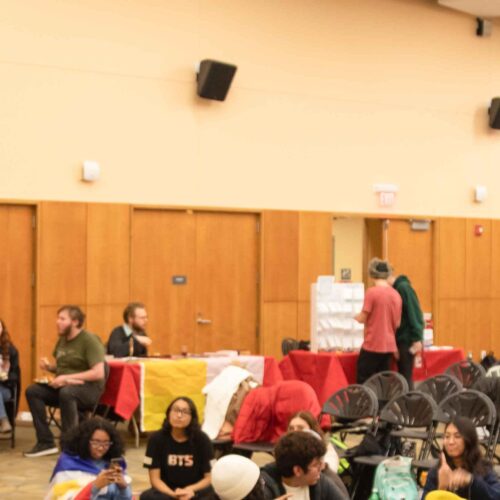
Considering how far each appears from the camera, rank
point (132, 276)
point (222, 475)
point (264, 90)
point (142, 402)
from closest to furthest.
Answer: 1. point (222, 475)
2. point (142, 402)
3. point (132, 276)
4. point (264, 90)

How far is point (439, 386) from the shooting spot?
981 centimetres

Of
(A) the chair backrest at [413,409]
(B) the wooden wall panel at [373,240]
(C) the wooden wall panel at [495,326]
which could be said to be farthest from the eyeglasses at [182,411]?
(C) the wooden wall panel at [495,326]

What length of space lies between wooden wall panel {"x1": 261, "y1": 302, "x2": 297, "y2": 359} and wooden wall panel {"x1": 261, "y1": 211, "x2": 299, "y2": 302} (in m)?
0.10

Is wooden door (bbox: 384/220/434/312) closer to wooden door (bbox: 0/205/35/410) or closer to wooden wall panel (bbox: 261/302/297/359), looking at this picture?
wooden wall panel (bbox: 261/302/297/359)

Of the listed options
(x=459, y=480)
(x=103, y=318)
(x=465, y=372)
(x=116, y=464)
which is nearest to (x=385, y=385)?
(x=465, y=372)

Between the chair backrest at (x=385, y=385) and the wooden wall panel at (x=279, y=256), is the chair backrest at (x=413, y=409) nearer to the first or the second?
the chair backrest at (x=385, y=385)

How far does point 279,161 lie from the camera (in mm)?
14344

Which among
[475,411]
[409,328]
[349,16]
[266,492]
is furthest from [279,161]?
[266,492]

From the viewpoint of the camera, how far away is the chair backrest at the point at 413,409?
27.5 ft

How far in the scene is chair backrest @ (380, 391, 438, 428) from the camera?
8391 millimetres

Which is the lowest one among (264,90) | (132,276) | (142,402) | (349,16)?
(142,402)

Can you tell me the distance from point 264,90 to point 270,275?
222 cm

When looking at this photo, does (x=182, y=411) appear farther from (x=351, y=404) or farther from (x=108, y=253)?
(x=108, y=253)

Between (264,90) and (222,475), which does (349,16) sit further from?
(222,475)
